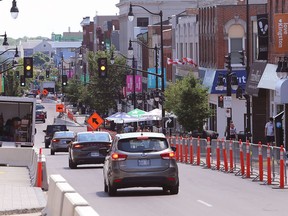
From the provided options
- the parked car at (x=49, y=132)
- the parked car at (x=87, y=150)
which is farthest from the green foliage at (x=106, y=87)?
the parked car at (x=87, y=150)

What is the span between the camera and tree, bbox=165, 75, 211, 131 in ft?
189

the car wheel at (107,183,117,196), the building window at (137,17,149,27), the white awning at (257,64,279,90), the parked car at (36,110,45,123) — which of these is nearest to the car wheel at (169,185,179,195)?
the car wheel at (107,183,117,196)

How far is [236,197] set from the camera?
23562 millimetres

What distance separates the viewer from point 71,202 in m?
12.5

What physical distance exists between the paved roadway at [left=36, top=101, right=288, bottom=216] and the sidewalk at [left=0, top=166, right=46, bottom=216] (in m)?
1.21

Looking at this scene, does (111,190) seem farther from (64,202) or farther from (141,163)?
(64,202)

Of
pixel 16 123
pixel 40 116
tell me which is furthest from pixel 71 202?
pixel 40 116

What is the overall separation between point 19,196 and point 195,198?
423 cm

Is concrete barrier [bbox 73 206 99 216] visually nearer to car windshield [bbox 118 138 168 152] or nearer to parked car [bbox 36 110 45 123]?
car windshield [bbox 118 138 168 152]

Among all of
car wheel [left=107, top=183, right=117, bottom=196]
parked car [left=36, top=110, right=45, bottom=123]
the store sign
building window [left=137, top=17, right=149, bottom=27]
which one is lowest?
car wheel [left=107, top=183, right=117, bottom=196]

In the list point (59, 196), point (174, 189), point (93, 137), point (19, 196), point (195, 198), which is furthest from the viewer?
point (93, 137)

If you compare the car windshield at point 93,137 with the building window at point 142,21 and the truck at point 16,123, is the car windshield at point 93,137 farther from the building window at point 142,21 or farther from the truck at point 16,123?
the building window at point 142,21

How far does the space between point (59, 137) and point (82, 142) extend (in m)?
17.8

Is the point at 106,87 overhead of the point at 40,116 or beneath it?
overhead
